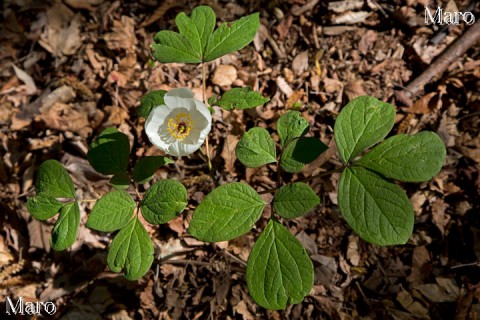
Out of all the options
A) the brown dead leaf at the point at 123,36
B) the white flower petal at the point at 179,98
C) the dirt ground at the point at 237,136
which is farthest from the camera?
the brown dead leaf at the point at 123,36

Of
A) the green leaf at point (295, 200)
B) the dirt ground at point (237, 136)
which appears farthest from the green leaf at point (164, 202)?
the dirt ground at point (237, 136)

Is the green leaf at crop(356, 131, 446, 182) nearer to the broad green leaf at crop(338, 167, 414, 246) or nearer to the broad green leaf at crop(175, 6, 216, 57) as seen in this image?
the broad green leaf at crop(338, 167, 414, 246)

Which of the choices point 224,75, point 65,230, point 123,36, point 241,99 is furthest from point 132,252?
point 123,36

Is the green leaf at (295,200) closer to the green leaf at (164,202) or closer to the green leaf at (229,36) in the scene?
the green leaf at (164,202)

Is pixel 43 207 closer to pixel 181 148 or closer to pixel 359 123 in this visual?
pixel 181 148

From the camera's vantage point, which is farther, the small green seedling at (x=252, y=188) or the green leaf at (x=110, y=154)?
the green leaf at (x=110, y=154)

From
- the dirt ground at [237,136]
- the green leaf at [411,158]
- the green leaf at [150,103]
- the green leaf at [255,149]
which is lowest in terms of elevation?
the dirt ground at [237,136]

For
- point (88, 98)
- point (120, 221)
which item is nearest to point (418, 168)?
point (120, 221)
